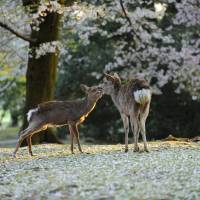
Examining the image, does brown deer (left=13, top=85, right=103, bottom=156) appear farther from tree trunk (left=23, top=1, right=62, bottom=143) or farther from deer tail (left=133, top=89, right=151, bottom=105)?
tree trunk (left=23, top=1, right=62, bottom=143)

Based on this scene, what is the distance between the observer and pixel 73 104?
14000 millimetres

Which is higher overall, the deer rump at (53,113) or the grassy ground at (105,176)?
the deer rump at (53,113)

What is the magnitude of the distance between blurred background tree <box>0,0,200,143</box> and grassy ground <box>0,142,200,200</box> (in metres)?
11.4

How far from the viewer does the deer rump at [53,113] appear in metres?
13.8

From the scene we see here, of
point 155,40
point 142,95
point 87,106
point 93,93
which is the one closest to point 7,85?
point 155,40

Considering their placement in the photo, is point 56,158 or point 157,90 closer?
point 56,158

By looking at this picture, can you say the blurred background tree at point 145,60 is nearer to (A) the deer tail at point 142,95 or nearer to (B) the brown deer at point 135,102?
(B) the brown deer at point 135,102

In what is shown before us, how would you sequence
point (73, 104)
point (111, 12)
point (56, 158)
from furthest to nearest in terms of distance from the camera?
point (111, 12), point (73, 104), point (56, 158)

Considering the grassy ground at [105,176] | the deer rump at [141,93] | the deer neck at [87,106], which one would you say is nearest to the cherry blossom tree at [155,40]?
the deer neck at [87,106]

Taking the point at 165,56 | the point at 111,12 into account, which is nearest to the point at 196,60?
the point at 165,56

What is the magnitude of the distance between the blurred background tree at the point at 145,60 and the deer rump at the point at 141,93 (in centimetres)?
1043

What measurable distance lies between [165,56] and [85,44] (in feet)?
9.86

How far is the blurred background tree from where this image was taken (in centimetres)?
2408

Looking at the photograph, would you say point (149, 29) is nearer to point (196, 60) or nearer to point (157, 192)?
point (196, 60)
